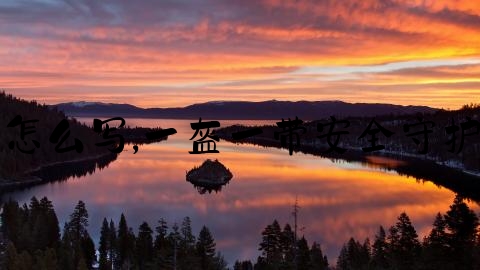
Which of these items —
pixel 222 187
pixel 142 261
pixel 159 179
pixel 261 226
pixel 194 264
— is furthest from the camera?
pixel 159 179

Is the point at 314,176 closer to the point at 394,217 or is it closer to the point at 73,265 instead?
the point at 394,217

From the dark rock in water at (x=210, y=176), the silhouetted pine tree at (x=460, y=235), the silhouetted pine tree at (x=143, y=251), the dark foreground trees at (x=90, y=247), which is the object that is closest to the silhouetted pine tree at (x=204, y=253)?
the dark foreground trees at (x=90, y=247)

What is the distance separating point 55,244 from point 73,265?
868 cm

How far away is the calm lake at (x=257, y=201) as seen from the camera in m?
86.0

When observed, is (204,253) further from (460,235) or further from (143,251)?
(460,235)

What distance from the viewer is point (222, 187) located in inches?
5738

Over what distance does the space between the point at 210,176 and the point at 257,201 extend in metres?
41.9

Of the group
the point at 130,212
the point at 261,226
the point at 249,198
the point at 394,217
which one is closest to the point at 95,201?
the point at 130,212

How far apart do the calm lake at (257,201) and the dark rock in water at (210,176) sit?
3209 millimetres

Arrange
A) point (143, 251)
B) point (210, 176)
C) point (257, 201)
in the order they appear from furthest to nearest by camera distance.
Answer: point (210, 176), point (257, 201), point (143, 251)

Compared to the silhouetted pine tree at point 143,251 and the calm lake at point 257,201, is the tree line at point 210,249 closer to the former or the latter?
the silhouetted pine tree at point 143,251

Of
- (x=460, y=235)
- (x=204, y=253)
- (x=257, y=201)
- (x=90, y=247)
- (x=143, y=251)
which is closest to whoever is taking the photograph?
(x=460, y=235)

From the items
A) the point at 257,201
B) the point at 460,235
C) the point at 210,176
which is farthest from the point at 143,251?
the point at 210,176

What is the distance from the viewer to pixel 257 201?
117562 millimetres
